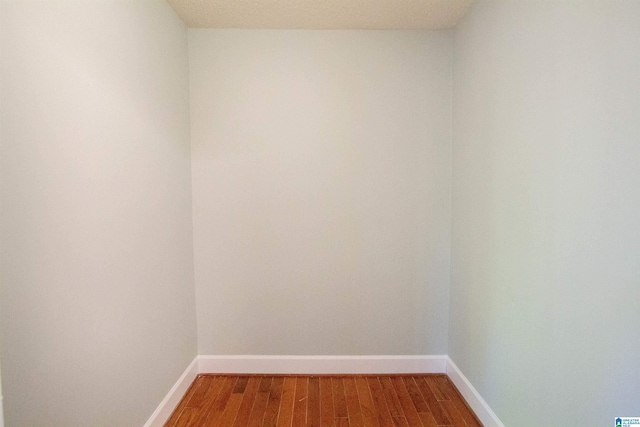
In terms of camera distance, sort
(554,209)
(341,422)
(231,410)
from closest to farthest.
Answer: (554,209) → (341,422) → (231,410)

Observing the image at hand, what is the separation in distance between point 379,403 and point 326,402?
0.35 m

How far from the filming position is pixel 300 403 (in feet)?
7.00

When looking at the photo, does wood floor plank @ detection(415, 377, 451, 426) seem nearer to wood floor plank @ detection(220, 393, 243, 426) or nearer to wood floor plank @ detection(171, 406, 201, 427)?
wood floor plank @ detection(220, 393, 243, 426)

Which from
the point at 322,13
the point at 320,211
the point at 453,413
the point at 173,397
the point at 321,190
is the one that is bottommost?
the point at 453,413

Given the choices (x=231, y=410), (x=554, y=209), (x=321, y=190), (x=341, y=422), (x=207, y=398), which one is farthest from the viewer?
(x=321, y=190)

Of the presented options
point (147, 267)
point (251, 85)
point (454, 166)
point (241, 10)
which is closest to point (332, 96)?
point (251, 85)

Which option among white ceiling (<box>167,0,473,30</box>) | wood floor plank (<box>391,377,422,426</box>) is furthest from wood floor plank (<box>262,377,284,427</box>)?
white ceiling (<box>167,0,473,30</box>)

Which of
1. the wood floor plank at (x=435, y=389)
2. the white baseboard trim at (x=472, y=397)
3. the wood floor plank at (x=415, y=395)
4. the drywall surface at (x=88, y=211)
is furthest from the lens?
the wood floor plank at (x=435, y=389)

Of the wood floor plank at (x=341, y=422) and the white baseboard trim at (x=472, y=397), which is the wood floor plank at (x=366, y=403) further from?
the white baseboard trim at (x=472, y=397)

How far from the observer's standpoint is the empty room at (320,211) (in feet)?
3.61

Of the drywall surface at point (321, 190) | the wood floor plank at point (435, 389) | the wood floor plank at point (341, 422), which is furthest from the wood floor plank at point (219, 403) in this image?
the wood floor plank at point (435, 389)

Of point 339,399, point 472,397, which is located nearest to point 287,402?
point 339,399

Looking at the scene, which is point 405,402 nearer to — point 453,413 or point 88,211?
point 453,413

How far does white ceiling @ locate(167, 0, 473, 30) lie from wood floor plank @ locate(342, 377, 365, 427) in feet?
8.24
